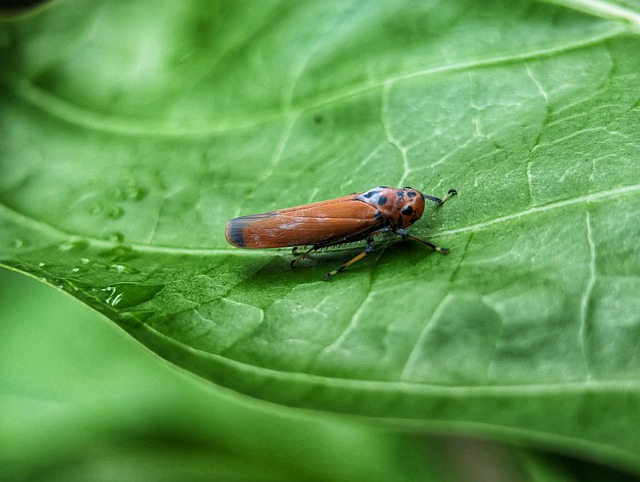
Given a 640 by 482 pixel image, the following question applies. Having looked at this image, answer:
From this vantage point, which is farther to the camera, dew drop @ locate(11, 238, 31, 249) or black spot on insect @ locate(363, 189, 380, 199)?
dew drop @ locate(11, 238, 31, 249)

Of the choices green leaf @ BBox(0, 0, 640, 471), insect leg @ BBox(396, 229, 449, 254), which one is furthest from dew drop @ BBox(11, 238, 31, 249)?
insect leg @ BBox(396, 229, 449, 254)

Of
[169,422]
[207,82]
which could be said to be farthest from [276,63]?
[169,422]

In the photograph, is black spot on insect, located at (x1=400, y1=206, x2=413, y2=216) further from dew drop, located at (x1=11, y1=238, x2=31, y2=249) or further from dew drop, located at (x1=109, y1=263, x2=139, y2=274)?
dew drop, located at (x1=11, y1=238, x2=31, y2=249)

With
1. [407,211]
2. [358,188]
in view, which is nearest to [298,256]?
[358,188]

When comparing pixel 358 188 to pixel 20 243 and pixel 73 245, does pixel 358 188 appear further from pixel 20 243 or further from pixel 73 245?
pixel 20 243

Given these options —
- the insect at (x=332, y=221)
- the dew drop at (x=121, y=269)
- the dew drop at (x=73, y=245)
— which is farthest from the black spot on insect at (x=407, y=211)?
the dew drop at (x=73, y=245)

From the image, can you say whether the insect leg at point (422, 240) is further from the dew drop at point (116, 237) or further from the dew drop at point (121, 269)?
the dew drop at point (116, 237)

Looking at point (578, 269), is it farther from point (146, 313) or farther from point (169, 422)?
point (169, 422)
